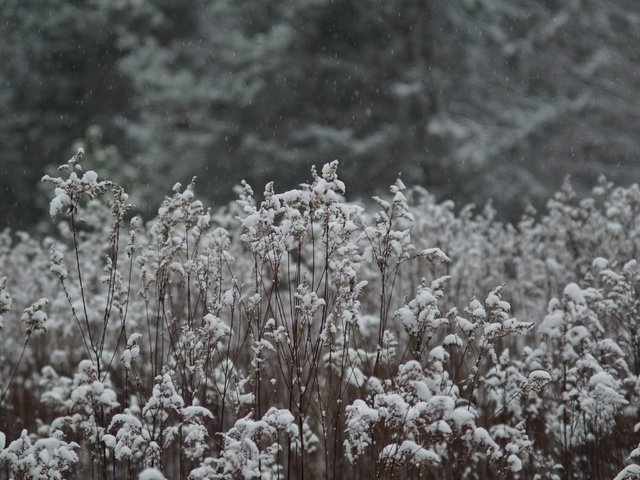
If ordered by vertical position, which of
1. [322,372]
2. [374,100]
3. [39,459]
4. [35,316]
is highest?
[374,100]

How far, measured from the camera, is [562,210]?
691cm

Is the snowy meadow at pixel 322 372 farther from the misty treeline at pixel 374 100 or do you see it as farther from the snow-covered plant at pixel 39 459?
the misty treeline at pixel 374 100

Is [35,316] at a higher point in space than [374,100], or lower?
lower

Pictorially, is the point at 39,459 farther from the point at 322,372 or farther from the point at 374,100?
the point at 374,100

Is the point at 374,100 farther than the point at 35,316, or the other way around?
the point at 374,100

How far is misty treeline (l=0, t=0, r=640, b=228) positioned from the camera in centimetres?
1566

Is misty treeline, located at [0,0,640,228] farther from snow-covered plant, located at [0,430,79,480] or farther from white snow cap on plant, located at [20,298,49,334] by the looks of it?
snow-covered plant, located at [0,430,79,480]

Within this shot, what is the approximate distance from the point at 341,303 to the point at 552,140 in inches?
564

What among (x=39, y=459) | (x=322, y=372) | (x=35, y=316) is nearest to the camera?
(x=39, y=459)

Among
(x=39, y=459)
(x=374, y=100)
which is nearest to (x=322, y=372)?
(x=39, y=459)

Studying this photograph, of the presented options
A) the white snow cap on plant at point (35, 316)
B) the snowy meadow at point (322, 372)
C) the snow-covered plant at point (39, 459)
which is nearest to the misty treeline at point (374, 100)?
the snowy meadow at point (322, 372)

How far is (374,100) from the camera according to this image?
16.4m

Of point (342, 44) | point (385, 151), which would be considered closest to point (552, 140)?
point (385, 151)

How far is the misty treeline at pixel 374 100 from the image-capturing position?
51.4 feet
